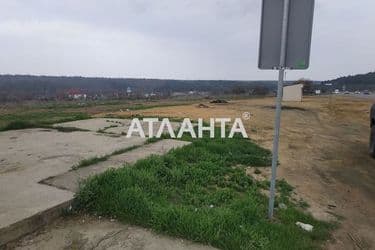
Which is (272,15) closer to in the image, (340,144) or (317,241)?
(317,241)

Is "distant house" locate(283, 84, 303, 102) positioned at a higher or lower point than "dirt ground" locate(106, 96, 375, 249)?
lower

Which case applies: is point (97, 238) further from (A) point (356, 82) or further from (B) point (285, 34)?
(A) point (356, 82)

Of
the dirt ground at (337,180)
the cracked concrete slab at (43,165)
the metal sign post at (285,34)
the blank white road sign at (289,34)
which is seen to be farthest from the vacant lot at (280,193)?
the blank white road sign at (289,34)

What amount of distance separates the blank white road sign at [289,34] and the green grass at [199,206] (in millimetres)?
1754

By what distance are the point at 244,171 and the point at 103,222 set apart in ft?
10.5

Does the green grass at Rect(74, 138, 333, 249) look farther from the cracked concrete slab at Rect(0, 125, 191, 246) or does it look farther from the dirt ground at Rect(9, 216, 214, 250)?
the cracked concrete slab at Rect(0, 125, 191, 246)

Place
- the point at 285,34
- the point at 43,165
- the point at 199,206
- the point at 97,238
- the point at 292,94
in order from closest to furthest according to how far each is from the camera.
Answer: the point at 97,238 → the point at 285,34 → the point at 199,206 → the point at 43,165 → the point at 292,94

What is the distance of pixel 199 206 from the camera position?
13.9 feet

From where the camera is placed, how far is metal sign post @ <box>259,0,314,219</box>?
3693 millimetres

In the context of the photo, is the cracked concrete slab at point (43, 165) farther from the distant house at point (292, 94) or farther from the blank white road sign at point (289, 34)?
the distant house at point (292, 94)

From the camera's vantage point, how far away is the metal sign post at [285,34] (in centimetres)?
369

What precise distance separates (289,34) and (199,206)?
7.53 feet

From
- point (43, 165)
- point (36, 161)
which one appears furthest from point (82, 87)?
point (43, 165)

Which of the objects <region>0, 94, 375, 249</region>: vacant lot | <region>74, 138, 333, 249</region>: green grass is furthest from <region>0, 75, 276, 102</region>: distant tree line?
<region>74, 138, 333, 249</region>: green grass
